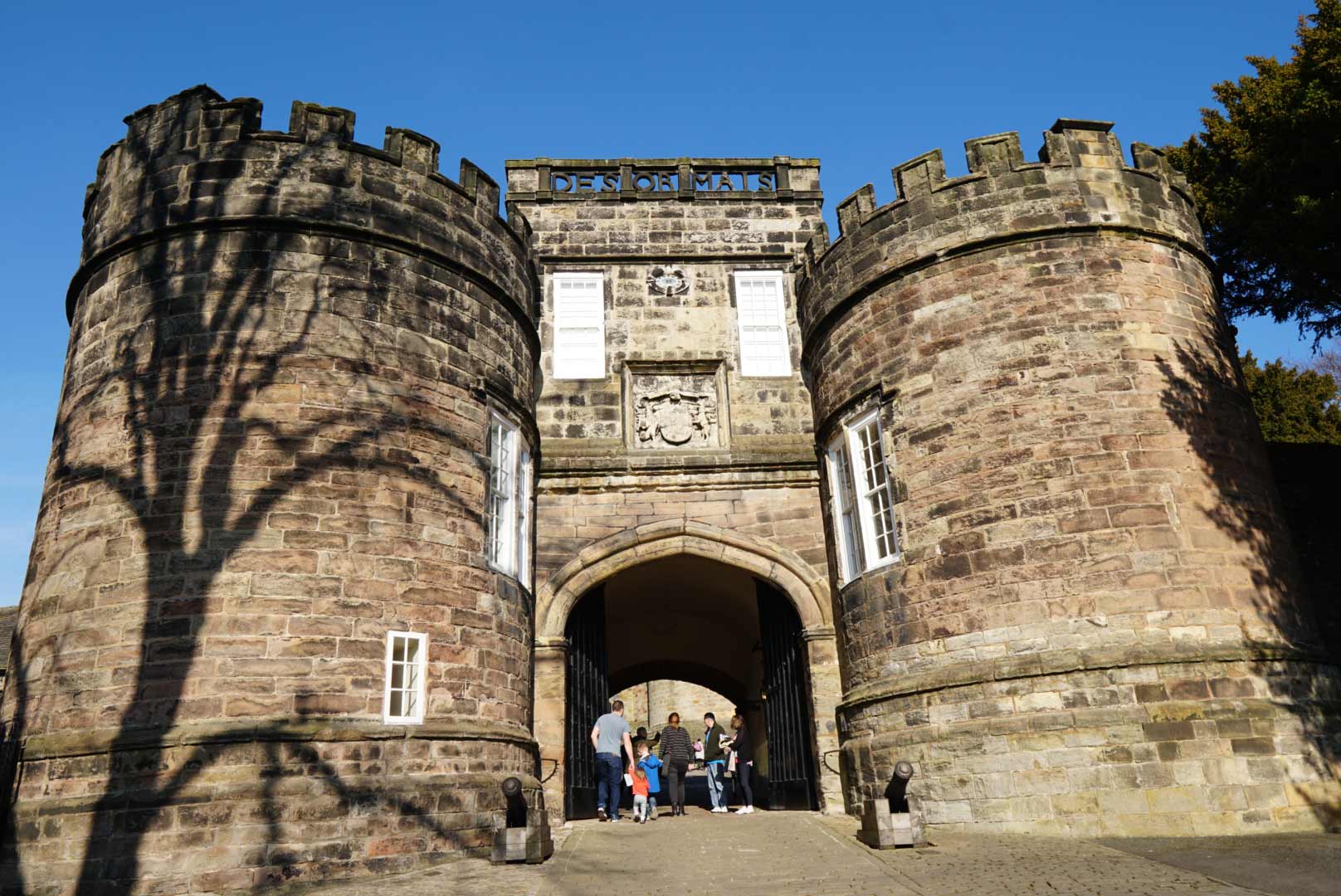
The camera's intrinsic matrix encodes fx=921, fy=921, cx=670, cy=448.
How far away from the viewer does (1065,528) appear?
29.7ft

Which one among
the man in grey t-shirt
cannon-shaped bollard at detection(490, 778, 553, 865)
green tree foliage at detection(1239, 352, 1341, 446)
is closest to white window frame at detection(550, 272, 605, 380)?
the man in grey t-shirt

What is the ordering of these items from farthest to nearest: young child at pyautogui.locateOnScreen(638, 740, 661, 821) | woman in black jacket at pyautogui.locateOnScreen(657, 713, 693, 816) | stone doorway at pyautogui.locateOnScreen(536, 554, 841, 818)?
young child at pyautogui.locateOnScreen(638, 740, 661, 821) < woman in black jacket at pyautogui.locateOnScreen(657, 713, 693, 816) < stone doorway at pyautogui.locateOnScreen(536, 554, 841, 818)

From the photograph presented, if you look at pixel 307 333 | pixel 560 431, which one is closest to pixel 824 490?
pixel 560 431

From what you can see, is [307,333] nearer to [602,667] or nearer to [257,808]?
[257,808]

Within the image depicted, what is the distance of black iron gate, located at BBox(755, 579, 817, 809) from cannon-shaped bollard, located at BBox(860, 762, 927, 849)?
11.0 feet

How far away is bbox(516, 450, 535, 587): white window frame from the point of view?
10.9 metres

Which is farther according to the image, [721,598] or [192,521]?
[721,598]

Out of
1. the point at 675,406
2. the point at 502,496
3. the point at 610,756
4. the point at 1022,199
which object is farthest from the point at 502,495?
the point at 1022,199

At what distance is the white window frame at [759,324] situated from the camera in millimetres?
13312

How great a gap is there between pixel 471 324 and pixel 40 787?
5.88 metres

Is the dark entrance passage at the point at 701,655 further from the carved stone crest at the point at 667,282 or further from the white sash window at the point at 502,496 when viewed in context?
the carved stone crest at the point at 667,282

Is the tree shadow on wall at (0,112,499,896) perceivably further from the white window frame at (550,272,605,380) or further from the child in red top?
the child in red top

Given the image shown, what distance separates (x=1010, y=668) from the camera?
8859mm

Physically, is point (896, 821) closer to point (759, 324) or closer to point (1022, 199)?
point (1022, 199)
